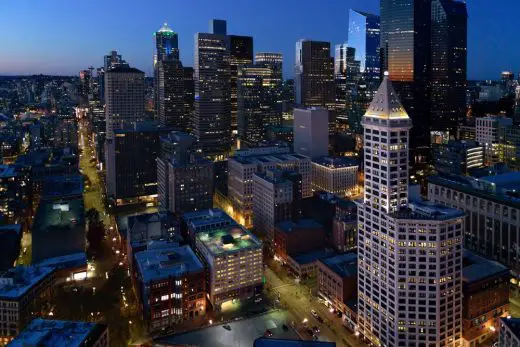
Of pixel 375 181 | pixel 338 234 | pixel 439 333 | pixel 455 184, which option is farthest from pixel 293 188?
pixel 439 333

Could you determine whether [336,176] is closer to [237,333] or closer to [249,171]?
[249,171]

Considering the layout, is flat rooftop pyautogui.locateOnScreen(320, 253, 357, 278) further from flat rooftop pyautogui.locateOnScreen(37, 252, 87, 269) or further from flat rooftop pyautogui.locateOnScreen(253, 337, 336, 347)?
flat rooftop pyautogui.locateOnScreen(37, 252, 87, 269)

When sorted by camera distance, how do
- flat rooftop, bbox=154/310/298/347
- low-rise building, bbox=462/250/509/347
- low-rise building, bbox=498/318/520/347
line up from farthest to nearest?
flat rooftop, bbox=154/310/298/347 → low-rise building, bbox=462/250/509/347 → low-rise building, bbox=498/318/520/347

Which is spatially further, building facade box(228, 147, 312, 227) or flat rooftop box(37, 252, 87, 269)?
building facade box(228, 147, 312, 227)

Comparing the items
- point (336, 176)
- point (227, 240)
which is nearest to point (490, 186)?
point (227, 240)

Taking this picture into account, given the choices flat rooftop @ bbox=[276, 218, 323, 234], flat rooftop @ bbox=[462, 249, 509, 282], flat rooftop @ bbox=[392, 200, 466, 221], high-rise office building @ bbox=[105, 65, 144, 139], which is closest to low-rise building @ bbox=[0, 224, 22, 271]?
flat rooftop @ bbox=[276, 218, 323, 234]

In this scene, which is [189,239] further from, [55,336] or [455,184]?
[455,184]
